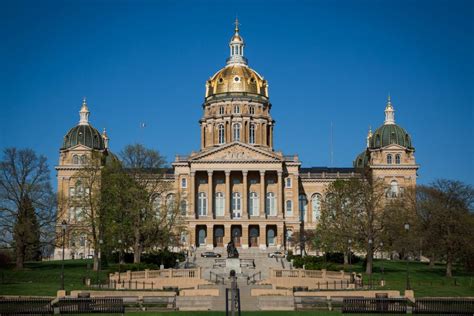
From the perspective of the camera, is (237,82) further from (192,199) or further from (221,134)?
(192,199)

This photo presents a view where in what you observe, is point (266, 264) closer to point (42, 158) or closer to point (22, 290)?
point (42, 158)

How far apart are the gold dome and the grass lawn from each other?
5242cm

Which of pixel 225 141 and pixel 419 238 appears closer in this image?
pixel 419 238

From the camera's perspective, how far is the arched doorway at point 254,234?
382 feet

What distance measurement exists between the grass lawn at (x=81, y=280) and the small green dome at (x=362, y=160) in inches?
1912

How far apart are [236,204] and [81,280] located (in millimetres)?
52962

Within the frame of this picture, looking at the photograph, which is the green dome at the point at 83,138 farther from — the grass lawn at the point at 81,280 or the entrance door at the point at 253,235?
the grass lawn at the point at 81,280

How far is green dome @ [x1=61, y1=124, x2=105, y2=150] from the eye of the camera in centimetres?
12156

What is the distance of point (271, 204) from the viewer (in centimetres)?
11769

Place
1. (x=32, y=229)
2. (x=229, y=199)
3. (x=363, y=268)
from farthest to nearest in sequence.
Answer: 1. (x=229, y=199)
2. (x=363, y=268)
3. (x=32, y=229)

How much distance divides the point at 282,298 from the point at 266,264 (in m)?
42.6

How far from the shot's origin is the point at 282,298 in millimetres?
49812

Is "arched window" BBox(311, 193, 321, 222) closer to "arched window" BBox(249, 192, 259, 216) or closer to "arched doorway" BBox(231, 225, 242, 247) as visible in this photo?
"arched window" BBox(249, 192, 259, 216)

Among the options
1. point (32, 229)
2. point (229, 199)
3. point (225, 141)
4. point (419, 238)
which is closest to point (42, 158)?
point (32, 229)
